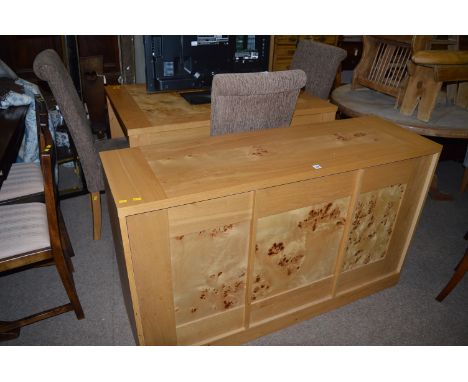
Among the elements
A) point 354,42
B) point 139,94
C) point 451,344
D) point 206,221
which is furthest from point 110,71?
point 451,344

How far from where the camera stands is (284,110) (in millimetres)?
1706

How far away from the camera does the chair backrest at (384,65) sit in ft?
6.29

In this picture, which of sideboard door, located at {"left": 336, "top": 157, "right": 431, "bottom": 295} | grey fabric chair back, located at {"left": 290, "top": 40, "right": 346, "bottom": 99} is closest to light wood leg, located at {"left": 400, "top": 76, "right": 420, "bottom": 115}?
sideboard door, located at {"left": 336, "top": 157, "right": 431, "bottom": 295}

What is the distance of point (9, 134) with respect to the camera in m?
1.90

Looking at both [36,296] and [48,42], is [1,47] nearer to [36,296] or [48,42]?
[48,42]

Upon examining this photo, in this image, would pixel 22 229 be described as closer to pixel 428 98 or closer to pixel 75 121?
pixel 75 121

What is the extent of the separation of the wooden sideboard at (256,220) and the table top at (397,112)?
134 mm

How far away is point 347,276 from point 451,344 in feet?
1.80

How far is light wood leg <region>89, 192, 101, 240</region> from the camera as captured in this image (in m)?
2.13

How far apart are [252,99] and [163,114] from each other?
0.55 metres

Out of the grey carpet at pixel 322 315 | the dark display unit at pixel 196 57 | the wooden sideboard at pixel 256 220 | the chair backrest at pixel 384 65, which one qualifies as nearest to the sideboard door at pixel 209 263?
the wooden sideboard at pixel 256 220

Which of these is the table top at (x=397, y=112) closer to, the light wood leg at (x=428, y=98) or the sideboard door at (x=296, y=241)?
the light wood leg at (x=428, y=98)

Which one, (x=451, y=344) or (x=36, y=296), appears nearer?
(x=451, y=344)

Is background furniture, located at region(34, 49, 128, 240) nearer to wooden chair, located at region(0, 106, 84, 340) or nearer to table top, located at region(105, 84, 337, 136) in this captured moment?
table top, located at region(105, 84, 337, 136)
